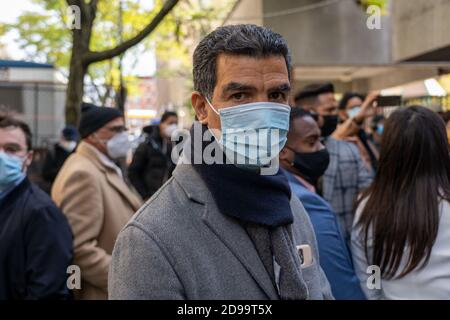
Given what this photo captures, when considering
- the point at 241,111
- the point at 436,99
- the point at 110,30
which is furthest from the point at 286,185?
the point at 110,30

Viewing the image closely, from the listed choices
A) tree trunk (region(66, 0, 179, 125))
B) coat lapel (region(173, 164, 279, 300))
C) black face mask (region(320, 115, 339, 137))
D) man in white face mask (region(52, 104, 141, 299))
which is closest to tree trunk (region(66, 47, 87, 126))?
tree trunk (region(66, 0, 179, 125))

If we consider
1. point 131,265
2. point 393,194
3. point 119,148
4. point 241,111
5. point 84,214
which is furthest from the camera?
point 119,148

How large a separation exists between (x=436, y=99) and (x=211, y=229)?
9.57 m

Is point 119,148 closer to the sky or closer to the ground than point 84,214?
closer to the sky

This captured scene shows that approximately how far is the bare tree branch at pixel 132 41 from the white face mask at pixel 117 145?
1.31m

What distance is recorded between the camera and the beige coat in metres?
3.82

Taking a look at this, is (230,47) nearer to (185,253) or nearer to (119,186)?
(185,253)

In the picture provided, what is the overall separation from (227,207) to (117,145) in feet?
9.77

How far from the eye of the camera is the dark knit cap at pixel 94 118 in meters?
4.53

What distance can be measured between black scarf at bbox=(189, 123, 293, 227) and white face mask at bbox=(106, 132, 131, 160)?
276 centimetres

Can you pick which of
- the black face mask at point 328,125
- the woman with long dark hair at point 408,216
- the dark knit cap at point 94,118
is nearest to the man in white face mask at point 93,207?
the dark knit cap at point 94,118

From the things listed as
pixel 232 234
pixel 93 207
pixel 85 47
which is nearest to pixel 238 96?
pixel 232 234

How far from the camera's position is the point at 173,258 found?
165 cm
